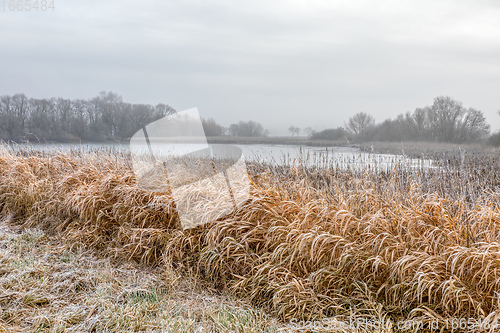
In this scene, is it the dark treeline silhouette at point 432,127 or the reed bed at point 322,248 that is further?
the dark treeline silhouette at point 432,127

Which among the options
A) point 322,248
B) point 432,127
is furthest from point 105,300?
→ point 432,127

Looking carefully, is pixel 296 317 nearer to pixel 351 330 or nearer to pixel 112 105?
pixel 351 330

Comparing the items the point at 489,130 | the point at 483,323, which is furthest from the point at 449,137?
the point at 483,323

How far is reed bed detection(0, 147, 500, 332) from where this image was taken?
238 cm

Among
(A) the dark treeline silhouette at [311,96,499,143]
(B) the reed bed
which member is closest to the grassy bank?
(B) the reed bed

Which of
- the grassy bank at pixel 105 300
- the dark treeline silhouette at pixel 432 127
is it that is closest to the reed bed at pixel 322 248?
the grassy bank at pixel 105 300

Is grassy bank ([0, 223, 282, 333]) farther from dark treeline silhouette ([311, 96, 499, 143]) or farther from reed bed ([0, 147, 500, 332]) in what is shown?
dark treeline silhouette ([311, 96, 499, 143])

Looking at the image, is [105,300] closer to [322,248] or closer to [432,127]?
[322,248]

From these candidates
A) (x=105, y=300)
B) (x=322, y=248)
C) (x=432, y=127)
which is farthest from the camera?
(x=432, y=127)

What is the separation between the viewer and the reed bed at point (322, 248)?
238 cm

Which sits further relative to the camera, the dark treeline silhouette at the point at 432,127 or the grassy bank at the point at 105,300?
the dark treeline silhouette at the point at 432,127

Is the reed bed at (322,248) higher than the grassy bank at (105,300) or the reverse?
higher

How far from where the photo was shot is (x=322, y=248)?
2.84 meters

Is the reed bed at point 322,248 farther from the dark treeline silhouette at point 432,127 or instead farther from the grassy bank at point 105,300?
the dark treeline silhouette at point 432,127
